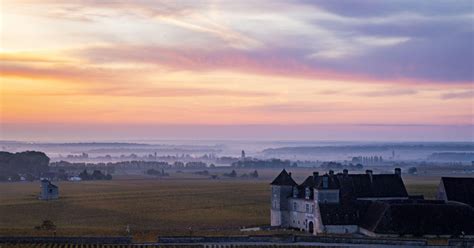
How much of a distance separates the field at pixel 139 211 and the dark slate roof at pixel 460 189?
481 inches

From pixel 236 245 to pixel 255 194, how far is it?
3909cm

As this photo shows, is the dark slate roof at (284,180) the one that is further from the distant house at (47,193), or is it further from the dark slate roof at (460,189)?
the distant house at (47,193)

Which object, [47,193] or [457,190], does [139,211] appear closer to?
[47,193]

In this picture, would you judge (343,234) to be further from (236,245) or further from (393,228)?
(236,245)

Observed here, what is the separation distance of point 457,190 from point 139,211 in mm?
24601

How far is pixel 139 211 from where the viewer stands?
59156 millimetres

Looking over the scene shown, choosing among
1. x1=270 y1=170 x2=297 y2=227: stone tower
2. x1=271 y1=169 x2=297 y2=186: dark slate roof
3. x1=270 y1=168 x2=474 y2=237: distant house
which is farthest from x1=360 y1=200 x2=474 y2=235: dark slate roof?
x1=271 y1=169 x2=297 y2=186: dark slate roof

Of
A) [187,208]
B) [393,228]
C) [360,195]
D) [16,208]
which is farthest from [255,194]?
[393,228]

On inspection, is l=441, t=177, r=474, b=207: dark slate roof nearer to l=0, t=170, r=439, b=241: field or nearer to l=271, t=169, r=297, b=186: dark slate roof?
l=271, t=169, r=297, b=186: dark slate roof

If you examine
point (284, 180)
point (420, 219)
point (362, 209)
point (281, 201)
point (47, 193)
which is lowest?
point (420, 219)

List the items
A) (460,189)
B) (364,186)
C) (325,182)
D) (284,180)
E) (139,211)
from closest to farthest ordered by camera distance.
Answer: (325,182) < (460,189) < (364,186) < (284,180) < (139,211)

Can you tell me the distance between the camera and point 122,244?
1499 inches

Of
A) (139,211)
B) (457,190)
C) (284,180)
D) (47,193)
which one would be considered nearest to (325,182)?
(284,180)

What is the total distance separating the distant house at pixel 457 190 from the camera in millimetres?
46031
